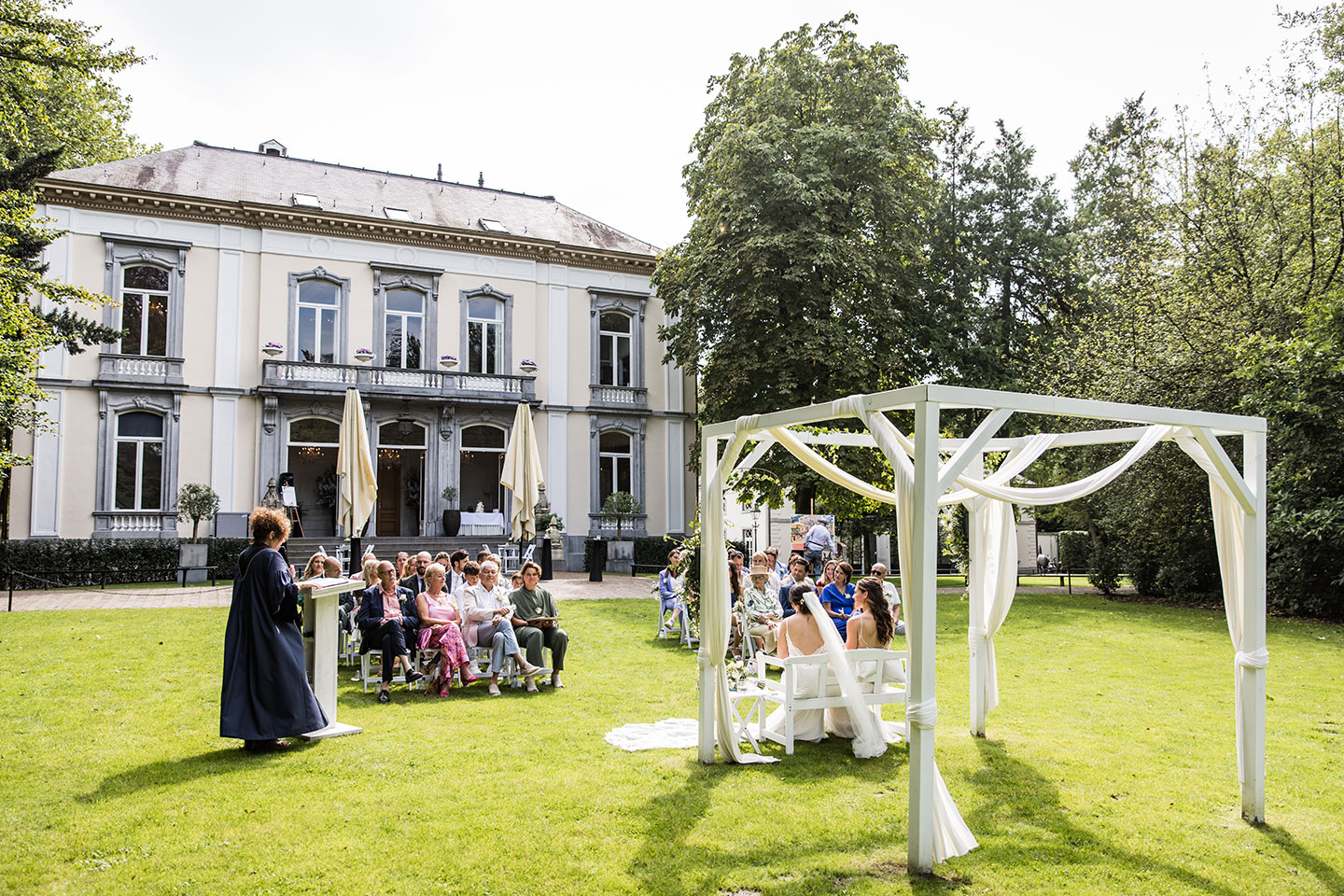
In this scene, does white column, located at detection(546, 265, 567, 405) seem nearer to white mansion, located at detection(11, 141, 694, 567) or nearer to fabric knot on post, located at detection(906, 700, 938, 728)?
white mansion, located at detection(11, 141, 694, 567)

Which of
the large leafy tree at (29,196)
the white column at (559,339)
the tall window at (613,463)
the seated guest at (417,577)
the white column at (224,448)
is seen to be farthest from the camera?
the tall window at (613,463)

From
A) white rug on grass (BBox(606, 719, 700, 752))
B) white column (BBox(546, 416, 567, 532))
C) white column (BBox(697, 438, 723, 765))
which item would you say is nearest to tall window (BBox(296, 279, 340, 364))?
white column (BBox(546, 416, 567, 532))

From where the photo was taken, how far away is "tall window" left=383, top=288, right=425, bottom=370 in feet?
73.7

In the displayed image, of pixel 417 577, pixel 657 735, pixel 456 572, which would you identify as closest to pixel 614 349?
pixel 456 572

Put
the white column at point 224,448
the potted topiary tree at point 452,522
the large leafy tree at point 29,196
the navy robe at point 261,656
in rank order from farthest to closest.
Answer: the potted topiary tree at point 452,522 → the white column at point 224,448 → the large leafy tree at point 29,196 → the navy robe at point 261,656

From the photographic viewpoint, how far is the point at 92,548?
18.2 metres

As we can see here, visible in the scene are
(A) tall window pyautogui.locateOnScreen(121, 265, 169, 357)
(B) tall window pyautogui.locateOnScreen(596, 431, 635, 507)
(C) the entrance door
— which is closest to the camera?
(A) tall window pyautogui.locateOnScreen(121, 265, 169, 357)

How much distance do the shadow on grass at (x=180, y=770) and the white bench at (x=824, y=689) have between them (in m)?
3.40

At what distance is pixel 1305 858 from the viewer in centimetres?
436

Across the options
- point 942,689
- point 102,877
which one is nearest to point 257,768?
point 102,877

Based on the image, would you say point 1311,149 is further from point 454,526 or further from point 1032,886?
point 454,526

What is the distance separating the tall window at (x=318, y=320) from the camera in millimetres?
21562

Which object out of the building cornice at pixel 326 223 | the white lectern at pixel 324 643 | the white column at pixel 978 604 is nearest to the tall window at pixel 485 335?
the building cornice at pixel 326 223

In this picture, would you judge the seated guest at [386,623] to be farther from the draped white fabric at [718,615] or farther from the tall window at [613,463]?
the tall window at [613,463]
